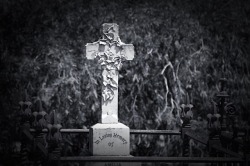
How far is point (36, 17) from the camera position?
10508 mm

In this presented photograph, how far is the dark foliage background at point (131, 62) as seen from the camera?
1034 cm

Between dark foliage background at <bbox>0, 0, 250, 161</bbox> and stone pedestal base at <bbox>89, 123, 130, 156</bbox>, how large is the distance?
9.24 ft

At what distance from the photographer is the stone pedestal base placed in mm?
7398

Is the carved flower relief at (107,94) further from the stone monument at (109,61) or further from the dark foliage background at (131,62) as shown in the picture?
the dark foliage background at (131,62)

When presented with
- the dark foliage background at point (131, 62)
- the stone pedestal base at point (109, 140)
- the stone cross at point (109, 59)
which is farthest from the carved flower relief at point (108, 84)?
the dark foliage background at point (131, 62)

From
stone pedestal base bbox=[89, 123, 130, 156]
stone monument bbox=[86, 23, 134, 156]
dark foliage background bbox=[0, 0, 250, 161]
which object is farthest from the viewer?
dark foliage background bbox=[0, 0, 250, 161]

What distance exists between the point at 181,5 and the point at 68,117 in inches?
149

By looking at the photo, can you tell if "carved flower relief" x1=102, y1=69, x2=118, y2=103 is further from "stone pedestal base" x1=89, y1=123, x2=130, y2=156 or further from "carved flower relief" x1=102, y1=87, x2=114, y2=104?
"stone pedestal base" x1=89, y1=123, x2=130, y2=156

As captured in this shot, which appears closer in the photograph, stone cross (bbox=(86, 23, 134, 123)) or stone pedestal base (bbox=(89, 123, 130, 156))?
stone pedestal base (bbox=(89, 123, 130, 156))

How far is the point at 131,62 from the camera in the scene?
10.5 metres

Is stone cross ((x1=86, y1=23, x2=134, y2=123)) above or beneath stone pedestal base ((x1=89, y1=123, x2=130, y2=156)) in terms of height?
above

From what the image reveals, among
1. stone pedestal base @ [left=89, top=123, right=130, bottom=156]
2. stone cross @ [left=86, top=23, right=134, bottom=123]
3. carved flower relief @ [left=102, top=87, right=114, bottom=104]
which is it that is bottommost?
stone pedestal base @ [left=89, top=123, right=130, bottom=156]

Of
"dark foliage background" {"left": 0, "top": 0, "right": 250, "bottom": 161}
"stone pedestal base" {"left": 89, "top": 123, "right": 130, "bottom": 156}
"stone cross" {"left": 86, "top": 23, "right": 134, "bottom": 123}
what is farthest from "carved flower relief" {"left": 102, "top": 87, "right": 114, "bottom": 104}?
"dark foliage background" {"left": 0, "top": 0, "right": 250, "bottom": 161}

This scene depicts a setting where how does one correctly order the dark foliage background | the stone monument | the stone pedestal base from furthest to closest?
the dark foliage background
the stone monument
the stone pedestal base
